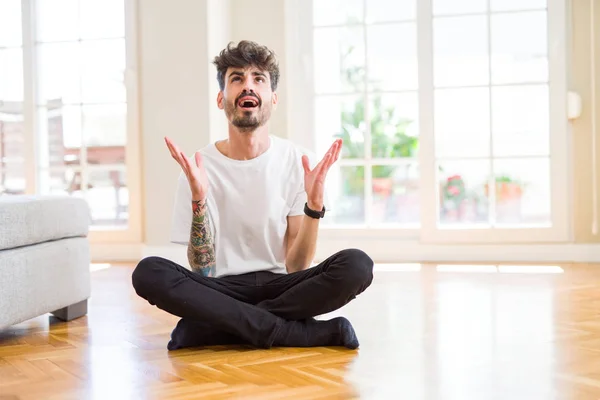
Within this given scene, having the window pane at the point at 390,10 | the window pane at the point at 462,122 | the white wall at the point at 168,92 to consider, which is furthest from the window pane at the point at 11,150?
the window pane at the point at 462,122

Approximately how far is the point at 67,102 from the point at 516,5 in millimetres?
3013

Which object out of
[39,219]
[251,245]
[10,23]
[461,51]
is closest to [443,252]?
[461,51]

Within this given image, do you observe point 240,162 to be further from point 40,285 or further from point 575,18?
point 575,18

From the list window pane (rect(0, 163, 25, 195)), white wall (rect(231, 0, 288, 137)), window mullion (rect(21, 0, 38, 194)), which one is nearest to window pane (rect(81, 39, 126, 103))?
window mullion (rect(21, 0, 38, 194))

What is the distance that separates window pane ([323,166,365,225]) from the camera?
17.0ft

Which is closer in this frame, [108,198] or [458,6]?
[458,6]

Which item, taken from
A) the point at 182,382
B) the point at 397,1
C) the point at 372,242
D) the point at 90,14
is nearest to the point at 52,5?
the point at 90,14

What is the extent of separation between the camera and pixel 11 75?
5.57m

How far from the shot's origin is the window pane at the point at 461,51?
4.86 m

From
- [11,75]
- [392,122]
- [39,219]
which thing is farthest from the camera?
[11,75]

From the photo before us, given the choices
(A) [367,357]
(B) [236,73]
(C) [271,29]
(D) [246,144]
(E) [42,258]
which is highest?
(C) [271,29]

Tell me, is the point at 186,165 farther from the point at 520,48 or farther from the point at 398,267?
the point at 520,48

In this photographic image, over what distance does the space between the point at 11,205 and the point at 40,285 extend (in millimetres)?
321

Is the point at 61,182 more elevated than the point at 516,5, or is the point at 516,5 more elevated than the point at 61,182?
the point at 516,5
